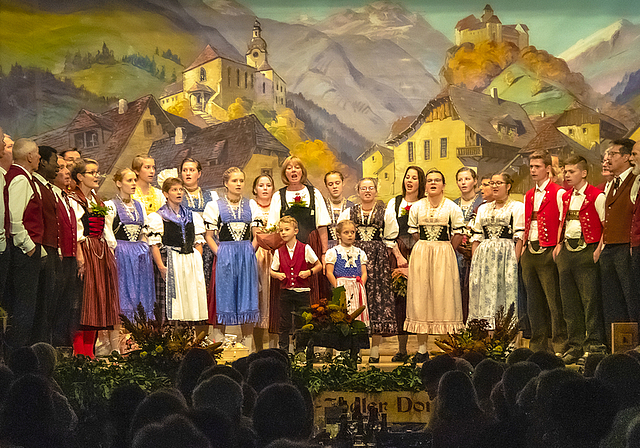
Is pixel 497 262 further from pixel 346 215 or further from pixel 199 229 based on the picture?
pixel 199 229

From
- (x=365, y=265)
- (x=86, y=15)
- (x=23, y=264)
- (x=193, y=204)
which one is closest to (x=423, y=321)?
(x=365, y=265)

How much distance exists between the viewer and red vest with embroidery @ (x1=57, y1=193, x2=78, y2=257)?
624cm

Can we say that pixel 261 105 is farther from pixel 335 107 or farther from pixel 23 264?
pixel 23 264

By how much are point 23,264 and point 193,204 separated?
2263 millimetres

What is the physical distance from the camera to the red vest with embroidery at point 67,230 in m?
6.24

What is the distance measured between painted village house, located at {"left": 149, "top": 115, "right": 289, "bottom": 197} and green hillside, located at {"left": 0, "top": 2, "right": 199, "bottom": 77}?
0.99 m

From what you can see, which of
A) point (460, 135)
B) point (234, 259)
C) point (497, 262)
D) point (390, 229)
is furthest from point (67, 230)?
point (460, 135)

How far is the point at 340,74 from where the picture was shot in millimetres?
9453

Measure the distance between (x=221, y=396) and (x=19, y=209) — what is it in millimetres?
3548

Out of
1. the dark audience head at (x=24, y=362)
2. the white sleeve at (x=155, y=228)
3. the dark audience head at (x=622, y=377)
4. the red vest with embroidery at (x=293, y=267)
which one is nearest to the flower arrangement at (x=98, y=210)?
the white sleeve at (x=155, y=228)

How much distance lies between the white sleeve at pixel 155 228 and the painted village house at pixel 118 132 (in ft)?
7.07

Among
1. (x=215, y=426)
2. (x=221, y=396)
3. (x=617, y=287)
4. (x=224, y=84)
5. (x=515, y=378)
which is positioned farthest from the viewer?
(x=224, y=84)

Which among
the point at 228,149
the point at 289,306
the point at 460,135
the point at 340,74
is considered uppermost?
the point at 340,74

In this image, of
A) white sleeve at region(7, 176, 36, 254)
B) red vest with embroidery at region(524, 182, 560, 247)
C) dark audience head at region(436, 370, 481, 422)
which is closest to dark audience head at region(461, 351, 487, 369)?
dark audience head at region(436, 370, 481, 422)
